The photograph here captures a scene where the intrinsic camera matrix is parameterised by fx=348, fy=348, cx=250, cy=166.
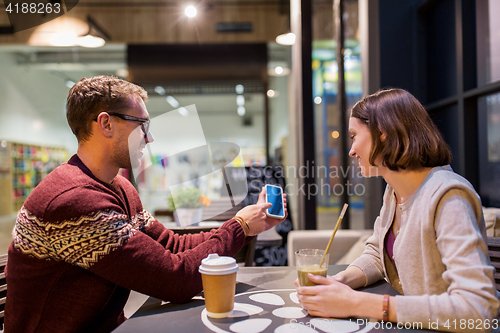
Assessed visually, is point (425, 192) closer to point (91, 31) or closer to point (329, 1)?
point (329, 1)

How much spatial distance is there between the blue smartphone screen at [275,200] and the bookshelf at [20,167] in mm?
3807

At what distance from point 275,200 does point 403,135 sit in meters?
0.51

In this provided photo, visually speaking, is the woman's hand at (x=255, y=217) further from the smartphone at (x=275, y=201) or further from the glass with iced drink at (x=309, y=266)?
the glass with iced drink at (x=309, y=266)

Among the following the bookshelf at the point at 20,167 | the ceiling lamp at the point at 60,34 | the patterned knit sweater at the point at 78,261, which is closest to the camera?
the patterned knit sweater at the point at 78,261

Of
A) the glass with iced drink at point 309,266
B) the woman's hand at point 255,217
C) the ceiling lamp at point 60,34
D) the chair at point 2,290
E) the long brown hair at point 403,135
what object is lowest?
the chair at point 2,290

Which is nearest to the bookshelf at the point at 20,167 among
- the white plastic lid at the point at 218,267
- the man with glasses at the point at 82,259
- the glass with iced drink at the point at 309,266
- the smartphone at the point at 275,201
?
the man with glasses at the point at 82,259

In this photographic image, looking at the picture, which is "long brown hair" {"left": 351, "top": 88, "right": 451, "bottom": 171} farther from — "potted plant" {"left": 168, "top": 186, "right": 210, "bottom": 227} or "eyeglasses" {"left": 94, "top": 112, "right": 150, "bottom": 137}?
"potted plant" {"left": 168, "top": 186, "right": 210, "bottom": 227}

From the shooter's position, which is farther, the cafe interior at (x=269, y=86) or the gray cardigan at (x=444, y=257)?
the cafe interior at (x=269, y=86)

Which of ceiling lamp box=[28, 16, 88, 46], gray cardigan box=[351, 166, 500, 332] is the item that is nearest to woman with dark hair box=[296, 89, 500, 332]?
gray cardigan box=[351, 166, 500, 332]

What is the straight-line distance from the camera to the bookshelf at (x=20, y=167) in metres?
4.29

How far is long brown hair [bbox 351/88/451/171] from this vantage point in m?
1.00

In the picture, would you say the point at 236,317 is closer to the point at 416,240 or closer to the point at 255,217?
the point at 255,217

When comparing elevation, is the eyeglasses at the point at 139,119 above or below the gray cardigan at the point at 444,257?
above

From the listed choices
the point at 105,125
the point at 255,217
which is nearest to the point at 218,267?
the point at 255,217
